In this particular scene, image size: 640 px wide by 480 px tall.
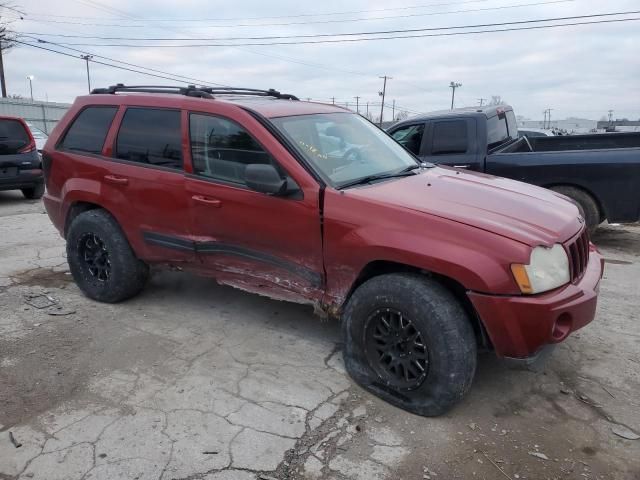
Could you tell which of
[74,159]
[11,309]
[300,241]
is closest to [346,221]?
[300,241]

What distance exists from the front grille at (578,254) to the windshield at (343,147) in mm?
1339

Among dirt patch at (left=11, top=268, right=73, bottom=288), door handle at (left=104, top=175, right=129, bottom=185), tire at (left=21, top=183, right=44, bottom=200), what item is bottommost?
dirt patch at (left=11, top=268, right=73, bottom=288)

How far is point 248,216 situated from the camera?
3.66m

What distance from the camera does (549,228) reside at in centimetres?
305

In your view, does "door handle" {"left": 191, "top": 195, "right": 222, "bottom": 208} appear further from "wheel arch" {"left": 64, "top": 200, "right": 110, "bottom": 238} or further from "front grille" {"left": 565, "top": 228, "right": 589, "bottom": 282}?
"front grille" {"left": 565, "top": 228, "right": 589, "bottom": 282}

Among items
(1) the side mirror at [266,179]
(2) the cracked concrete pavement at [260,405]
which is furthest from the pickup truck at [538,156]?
(1) the side mirror at [266,179]

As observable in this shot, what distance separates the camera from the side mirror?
3385 millimetres

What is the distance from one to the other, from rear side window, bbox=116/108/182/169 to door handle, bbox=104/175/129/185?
171mm

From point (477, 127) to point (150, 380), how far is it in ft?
17.9

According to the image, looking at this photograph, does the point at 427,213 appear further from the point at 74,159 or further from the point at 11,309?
the point at 11,309

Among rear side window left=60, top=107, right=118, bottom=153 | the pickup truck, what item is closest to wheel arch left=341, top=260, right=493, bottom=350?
rear side window left=60, top=107, right=118, bottom=153

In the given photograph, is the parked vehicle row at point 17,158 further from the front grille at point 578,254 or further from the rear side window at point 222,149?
the front grille at point 578,254

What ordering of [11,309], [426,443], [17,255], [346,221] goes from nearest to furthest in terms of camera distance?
1. [426,443]
2. [346,221]
3. [11,309]
4. [17,255]

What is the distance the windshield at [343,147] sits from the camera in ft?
11.8
